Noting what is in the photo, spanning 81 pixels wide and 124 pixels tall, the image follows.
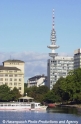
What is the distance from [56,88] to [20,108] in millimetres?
47041

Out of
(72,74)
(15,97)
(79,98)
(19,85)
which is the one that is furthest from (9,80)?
(79,98)

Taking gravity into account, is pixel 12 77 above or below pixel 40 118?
above

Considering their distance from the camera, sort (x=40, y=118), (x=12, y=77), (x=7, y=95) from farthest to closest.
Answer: (x=12, y=77) < (x=7, y=95) < (x=40, y=118)

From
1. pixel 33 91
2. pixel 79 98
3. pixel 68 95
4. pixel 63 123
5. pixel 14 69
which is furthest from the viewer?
pixel 14 69

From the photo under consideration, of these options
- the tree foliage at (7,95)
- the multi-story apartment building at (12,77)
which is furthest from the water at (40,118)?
the multi-story apartment building at (12,77)

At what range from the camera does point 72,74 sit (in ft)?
445

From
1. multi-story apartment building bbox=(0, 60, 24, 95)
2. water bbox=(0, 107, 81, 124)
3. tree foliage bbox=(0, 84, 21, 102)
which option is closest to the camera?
water bbox=(0, 107, 81, 124)

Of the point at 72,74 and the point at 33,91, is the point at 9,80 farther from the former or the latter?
the point at 72,74

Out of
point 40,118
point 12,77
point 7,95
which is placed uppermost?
point 12,77

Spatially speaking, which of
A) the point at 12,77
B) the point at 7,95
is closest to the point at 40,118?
the point at 7,95

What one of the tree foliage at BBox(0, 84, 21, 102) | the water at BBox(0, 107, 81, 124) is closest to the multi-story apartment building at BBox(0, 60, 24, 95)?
the tree foliage at BBox(0, 84, 21, 102)

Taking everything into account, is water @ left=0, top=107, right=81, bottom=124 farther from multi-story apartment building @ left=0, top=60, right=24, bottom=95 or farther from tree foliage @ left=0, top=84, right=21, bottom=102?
multi-story apartment building @ left=0, top=60, right=24, bottom=95

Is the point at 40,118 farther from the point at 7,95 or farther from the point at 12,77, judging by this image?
the point at 12,77

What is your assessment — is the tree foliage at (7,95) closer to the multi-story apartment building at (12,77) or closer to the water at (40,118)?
the multi-story apartment building at (12,77)
